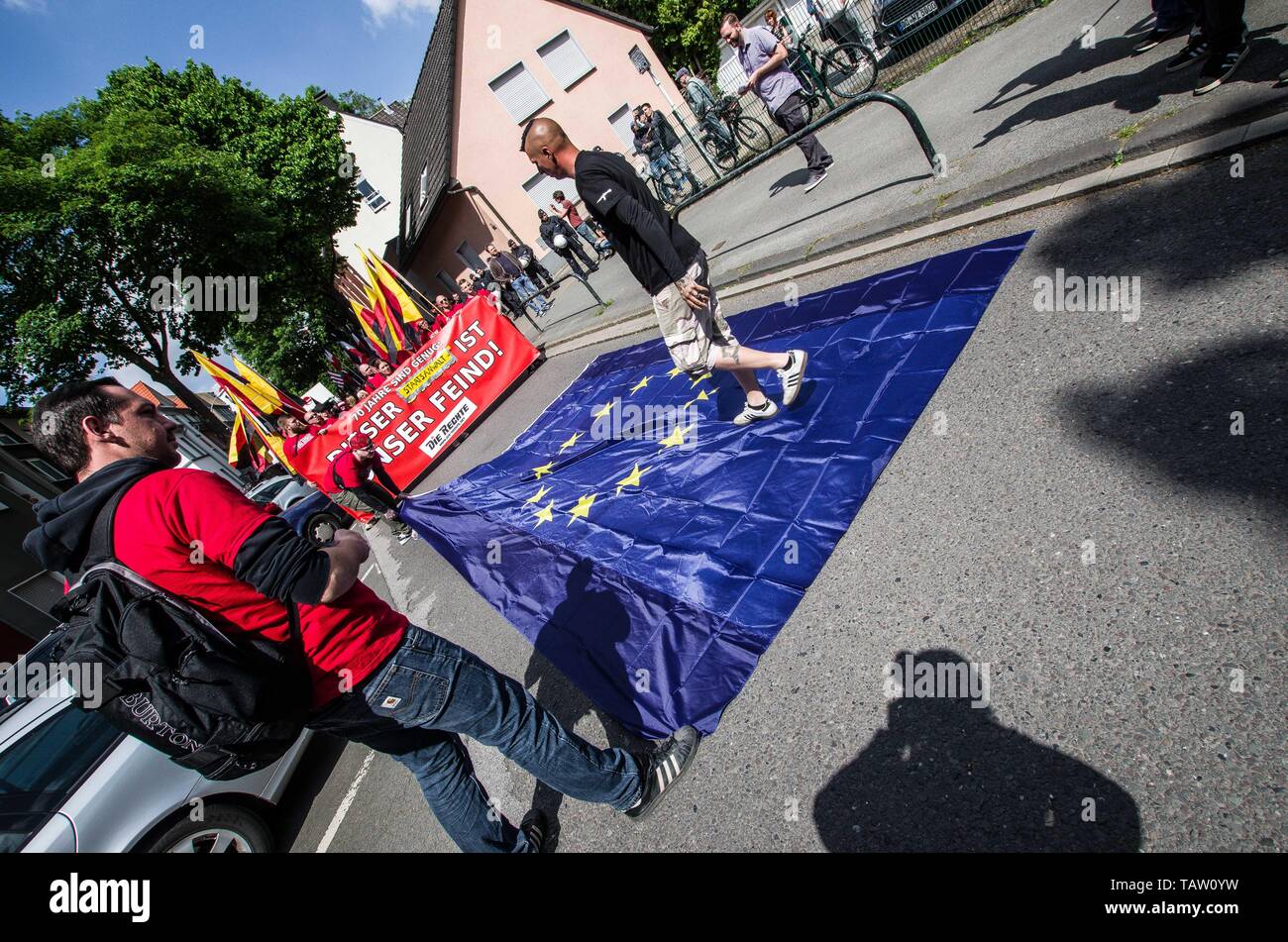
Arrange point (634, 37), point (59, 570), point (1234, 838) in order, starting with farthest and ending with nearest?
point (634, 37), point (59, 570), point (1234, 838)

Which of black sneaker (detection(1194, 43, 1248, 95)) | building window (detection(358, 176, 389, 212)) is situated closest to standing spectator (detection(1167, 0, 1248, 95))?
black sneaker (detection(1194, 43, 1248, 95))

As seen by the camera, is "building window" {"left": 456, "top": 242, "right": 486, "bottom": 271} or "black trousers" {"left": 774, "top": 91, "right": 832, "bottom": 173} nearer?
"black trousers" {"left": 774, "top": 91, "right": 832, "bottom": 173}

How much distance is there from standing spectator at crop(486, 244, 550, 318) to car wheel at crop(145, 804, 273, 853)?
1436cm

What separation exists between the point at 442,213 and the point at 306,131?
5.65 metres

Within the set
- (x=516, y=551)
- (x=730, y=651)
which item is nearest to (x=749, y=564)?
(x=730, y=651)

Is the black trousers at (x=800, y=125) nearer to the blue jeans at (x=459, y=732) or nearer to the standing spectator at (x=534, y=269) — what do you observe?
the blue jeans at (x=459, y=732)

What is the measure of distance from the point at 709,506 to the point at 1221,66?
15.0ft

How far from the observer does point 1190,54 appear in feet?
13.5

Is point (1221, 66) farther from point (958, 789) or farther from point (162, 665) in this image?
point (162, 665)

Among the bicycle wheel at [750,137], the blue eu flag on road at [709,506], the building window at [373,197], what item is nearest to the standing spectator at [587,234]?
the bicycle wheel at [750,137]

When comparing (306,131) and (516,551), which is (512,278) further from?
(516,551)

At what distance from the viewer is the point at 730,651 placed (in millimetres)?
2850

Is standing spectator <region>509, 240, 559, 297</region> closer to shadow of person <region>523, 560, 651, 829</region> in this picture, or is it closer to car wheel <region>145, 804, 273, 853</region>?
shadow of person <region>523, 560, 651, 829</region>

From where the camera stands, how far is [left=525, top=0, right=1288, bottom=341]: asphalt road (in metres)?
3.88
